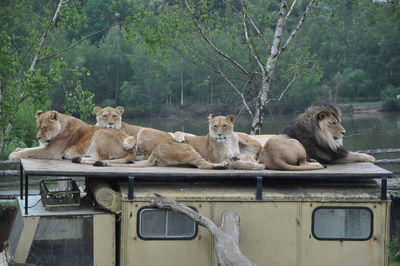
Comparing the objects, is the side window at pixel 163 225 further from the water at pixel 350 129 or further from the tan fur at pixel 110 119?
the water at pixel 350 129

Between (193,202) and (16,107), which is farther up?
(16,107)

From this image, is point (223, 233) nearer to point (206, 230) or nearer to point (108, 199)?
point (206, 230)

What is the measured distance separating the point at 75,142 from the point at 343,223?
3.42m

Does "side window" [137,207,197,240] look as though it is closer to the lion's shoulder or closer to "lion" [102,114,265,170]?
"lion" [102,114,265,170]

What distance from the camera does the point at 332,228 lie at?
7387 mm

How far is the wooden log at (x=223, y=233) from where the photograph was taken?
6621 mm

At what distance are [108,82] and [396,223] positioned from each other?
48.7 metres

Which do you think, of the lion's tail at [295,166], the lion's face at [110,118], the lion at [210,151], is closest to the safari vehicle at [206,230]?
the lion's tail at [295,166]

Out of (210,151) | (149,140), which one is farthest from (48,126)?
(210,151)

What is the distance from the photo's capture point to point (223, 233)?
22.3 ft

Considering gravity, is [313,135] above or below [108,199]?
above

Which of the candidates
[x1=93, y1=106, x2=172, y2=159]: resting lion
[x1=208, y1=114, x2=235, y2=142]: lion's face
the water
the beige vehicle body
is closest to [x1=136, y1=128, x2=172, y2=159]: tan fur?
[x1=93, y1=106, x2=172, y2=159]: resting lion

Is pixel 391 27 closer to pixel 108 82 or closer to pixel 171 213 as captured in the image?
pixel 108 82

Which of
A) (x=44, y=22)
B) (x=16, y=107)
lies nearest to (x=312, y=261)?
(x=16, y=107)
